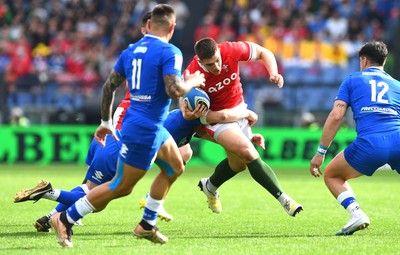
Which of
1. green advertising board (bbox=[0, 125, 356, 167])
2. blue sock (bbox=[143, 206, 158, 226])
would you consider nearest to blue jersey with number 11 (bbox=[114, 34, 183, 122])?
blue sock (bbox=[143, 206, 158, 226])

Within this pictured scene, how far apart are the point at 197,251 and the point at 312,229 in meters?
2.24

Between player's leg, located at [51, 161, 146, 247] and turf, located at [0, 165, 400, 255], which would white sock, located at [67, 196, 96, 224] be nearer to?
player's leg, located at [51, 161, 146, 247]

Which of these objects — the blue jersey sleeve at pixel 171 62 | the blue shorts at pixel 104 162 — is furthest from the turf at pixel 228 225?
the blue jersey sleeve at pixel 171 62

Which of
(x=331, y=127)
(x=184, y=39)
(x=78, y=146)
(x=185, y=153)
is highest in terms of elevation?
(x=331, y=127)

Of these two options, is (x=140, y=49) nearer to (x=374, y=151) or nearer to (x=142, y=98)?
(x=142, y=98)

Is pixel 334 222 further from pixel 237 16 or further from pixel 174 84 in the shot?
pixel 237 16

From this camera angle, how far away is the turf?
798cm

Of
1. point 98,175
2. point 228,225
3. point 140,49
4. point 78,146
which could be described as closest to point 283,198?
point 228,225

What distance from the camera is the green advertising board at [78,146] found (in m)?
21.0

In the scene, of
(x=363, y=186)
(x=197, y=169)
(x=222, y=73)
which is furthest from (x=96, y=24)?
(x=222, y=73)

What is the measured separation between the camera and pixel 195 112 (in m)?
9.78

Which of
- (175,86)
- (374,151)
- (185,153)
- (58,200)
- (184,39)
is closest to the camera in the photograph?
(175,86)

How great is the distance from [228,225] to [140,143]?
99.6 inches

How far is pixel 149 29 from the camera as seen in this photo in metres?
8.30
